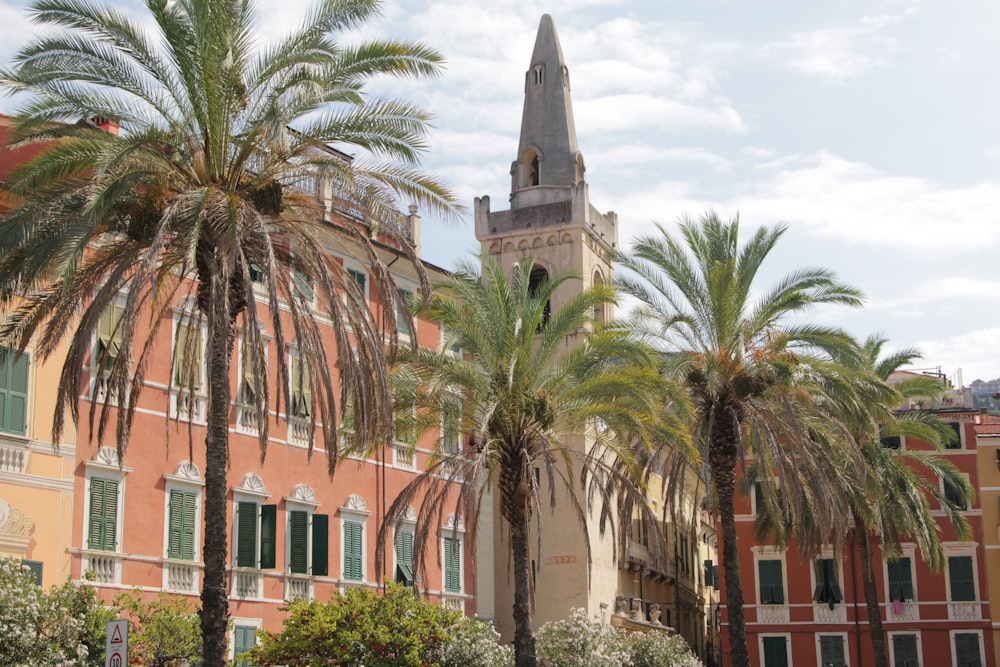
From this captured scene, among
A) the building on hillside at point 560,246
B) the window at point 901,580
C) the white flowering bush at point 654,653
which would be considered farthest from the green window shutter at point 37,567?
the window at point 901,580

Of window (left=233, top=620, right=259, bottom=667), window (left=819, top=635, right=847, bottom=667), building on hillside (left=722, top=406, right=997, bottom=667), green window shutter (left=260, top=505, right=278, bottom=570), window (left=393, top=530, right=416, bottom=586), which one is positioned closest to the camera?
window (left=233, top=620, right=259, bottom=667)

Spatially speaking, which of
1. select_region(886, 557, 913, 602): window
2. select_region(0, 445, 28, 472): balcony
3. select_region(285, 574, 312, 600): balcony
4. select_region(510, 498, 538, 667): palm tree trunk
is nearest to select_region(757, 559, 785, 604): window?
select_region(886, 557, 913, 602): window

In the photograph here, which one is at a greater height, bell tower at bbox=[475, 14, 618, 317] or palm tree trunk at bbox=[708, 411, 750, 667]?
bell tower at bbox=[475, 14, 618, 317]

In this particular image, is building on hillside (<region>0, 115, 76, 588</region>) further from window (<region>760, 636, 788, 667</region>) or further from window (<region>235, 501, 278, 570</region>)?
window (<region>760, 636, 788, 667</region>)

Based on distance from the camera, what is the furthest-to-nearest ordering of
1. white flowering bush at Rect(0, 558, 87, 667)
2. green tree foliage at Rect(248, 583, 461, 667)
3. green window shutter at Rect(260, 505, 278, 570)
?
green window shutter at Rect(260, 505, 278, 570)
green tree foliage at Rect(248, 583, 461, 667)
white flowering bush at Rect(0, 558, 87, 667)

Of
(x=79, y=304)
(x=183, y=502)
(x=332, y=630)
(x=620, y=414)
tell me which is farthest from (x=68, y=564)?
(x=620, y=414)

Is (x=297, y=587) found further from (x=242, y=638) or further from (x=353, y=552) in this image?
(x=353, y=552)

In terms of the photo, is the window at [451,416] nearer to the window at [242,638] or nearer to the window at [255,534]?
the window at [255,534]

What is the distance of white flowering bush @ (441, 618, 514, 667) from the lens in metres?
27.8

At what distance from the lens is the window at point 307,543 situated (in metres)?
35.4

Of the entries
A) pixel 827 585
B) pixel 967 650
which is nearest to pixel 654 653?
pixel 827 585

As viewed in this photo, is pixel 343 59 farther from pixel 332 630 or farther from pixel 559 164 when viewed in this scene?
pixel 559 164

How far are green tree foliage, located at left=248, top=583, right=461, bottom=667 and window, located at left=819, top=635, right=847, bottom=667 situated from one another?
29.3m

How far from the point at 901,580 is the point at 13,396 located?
36.0 m
